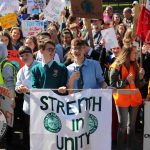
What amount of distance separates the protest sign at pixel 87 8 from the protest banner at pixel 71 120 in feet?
8.89

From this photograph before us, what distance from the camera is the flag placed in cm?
743

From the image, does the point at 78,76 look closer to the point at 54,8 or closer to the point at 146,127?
the point at 146,127

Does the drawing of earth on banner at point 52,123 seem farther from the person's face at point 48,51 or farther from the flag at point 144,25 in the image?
the flag at point 144,25

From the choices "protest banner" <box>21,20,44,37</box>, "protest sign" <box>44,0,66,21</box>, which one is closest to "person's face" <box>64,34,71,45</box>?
"protest banner" <box>21,20,44,37</box>

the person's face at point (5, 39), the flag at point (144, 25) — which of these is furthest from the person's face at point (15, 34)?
the flag at point (144, 25)

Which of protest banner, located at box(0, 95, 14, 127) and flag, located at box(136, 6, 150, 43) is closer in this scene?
protest banner, located at box(0, 95, 14, 127)

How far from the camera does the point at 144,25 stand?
745 centimetres

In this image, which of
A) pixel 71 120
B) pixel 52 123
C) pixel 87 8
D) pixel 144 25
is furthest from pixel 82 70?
pixel 87 8

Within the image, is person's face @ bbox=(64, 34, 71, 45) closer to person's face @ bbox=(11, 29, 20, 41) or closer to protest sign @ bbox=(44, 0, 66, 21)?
person's face @ bbox=(11, 29, 20, 41)

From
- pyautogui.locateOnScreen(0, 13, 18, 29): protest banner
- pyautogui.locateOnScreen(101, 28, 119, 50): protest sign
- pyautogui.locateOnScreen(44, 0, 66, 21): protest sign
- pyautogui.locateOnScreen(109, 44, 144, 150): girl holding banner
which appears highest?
pyautogui.locateOnScreen(44, 0, 66, 21): protest sign

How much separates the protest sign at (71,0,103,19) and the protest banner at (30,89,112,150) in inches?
107

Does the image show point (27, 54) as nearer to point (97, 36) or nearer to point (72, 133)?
point (72, 133)

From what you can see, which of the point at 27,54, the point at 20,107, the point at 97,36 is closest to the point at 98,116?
the point at 27,54

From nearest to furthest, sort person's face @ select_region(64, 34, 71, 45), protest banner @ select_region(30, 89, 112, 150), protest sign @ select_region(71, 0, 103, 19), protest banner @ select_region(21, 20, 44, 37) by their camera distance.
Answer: protest banner @ select_region(30, 89, 112, 150) → protest sign @ select_region(71, 0, 103, 19) → person's face @ select_region(64, 34, 71, 45) → protest banner @ select_region(21, 20, 44, 37)
